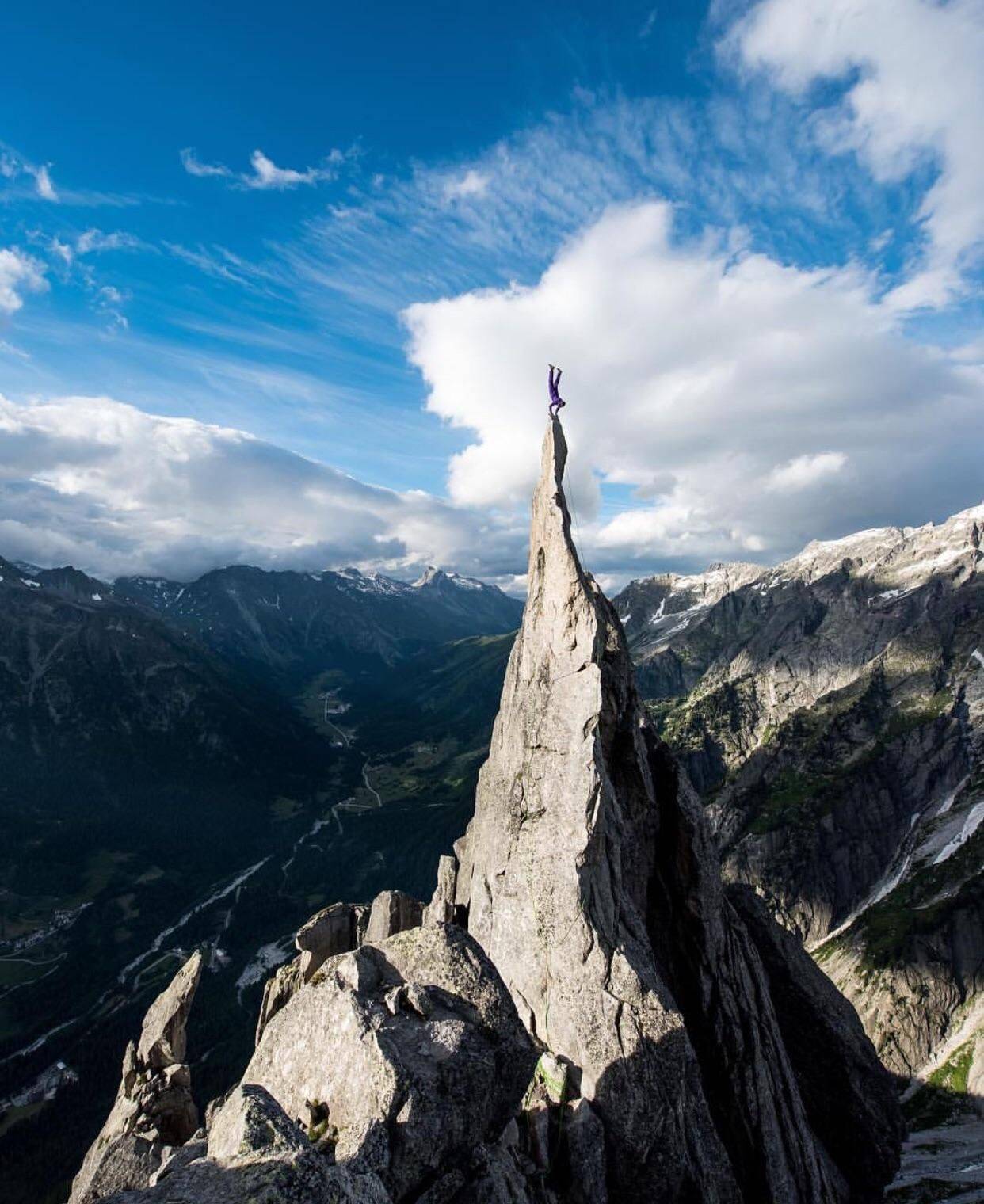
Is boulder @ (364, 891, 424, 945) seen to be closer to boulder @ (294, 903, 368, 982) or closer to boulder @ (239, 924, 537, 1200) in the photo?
boulder @ (294, 903, 368, 982)

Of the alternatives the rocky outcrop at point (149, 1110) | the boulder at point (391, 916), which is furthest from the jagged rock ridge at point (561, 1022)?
the rocky outcrop at point (149, 1110)

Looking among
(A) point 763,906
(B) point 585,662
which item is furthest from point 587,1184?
(A) point 763,906

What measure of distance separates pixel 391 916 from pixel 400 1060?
2764 centimetres

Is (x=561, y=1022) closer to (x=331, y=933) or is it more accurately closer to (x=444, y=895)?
(x=444, y=895)

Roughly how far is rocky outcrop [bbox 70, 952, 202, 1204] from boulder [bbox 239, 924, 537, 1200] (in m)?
12.1

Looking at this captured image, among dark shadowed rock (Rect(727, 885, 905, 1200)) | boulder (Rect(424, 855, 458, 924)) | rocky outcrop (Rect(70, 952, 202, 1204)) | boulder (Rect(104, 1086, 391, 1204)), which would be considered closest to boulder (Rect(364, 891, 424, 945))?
boulder (Rect(424, 855, 458, 924))

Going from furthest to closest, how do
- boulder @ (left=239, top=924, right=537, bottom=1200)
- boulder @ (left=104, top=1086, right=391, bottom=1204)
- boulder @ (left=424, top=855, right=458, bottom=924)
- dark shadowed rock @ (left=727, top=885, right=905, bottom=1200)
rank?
dark shadowed rock @ (left=727, top=885, right=905, bottom=1200) → boulder @ (left=424, top=855, right=458, bottom=924) → boulder @ (left=239, top=924, right=537, bottom=1200) → boulder @ (left=104, top=1086, right=391, bottom=1204)

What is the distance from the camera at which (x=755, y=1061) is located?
105 feet


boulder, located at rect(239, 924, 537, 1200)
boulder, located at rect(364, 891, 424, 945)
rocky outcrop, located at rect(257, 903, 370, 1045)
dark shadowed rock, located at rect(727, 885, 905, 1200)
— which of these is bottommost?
dark shadowed rock, located at rect(727, 885, 905, 1200)

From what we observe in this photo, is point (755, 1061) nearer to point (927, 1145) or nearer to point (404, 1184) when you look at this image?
point (404, 1184)

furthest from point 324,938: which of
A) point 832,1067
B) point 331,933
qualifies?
point 832,1067

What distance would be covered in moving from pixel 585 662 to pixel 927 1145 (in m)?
79.1

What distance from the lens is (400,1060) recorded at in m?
15.4

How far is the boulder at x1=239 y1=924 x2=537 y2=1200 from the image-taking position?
47.3 feet
